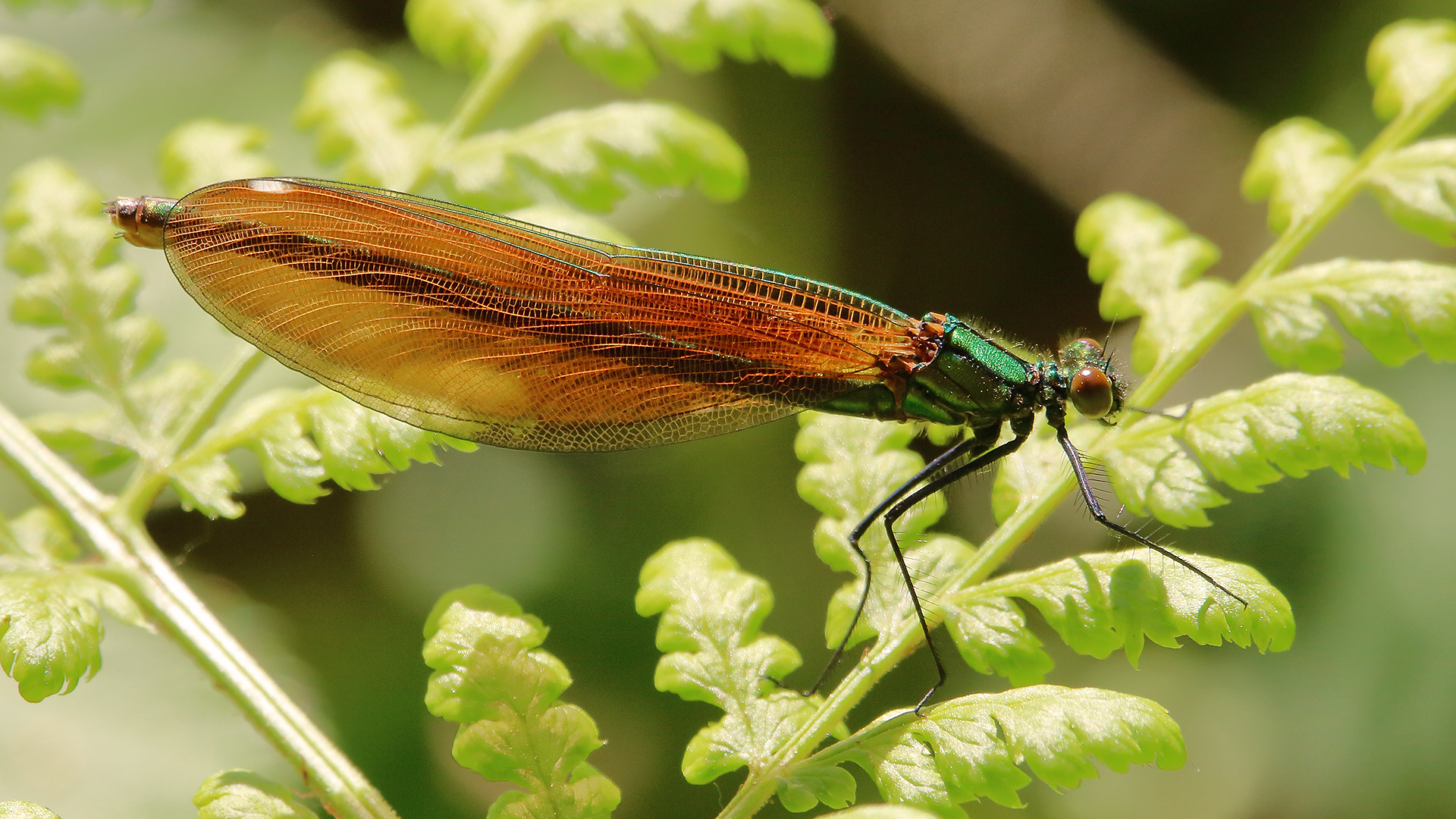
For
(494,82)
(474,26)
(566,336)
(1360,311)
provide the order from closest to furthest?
1. (1360,311)
2. (566,336)
3. (494,82)
4. (474,26)

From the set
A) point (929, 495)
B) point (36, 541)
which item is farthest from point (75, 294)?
point (929, 495)

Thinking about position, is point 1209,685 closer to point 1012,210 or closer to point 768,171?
point 1012,210

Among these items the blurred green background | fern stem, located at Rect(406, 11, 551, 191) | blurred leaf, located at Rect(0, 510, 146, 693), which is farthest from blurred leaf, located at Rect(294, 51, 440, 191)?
blurred leaf, located at Rect(0, 510, 146, 693)

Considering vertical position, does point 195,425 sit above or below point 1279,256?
above

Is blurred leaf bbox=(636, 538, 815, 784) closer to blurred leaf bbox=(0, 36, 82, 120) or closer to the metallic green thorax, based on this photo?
the metallic green thorax

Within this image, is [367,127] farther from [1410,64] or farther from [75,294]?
[1410,64]

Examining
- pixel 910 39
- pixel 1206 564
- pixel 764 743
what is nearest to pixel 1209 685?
pixel 1206 564
